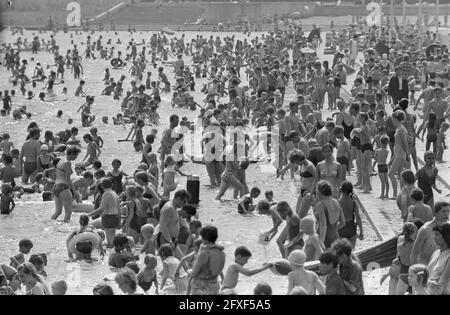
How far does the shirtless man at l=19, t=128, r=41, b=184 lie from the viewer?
18.1 metres

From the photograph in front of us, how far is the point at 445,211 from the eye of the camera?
975 centimetres

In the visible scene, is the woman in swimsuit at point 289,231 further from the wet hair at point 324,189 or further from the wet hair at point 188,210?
the wet hair at point 188,210

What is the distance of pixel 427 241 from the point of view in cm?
979

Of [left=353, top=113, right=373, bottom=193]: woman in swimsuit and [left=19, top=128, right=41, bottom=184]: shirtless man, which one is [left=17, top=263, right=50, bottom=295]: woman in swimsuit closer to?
[left=353, top=113, right=373, bottom=193]: woman in swimsuit

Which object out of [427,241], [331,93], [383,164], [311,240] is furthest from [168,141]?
[427,241]

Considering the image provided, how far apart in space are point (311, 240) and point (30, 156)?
8.59 metres

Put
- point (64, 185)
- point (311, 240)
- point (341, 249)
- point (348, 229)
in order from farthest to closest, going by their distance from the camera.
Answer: point (64, 185)
point (348, 229)
point (311, 240)
point (341, 249)

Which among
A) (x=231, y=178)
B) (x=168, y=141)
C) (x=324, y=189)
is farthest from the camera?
(x=168, y=141)

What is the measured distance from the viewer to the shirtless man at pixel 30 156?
1812 centimetres

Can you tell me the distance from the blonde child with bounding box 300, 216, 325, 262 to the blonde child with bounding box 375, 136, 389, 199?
5.11 m

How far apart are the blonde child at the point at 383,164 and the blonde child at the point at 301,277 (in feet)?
22.6

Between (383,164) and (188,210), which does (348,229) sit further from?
(383,164)

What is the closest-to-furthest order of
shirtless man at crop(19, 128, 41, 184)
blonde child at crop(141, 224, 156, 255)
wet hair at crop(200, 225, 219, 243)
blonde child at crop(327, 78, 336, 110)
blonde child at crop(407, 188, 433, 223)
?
wet hair at crop(200, 225, 219, 243), blonde child at crop(407, 188, 433, 223), blonde child at crop(141, 224, 156, 255), shirtless man at crop(19, 128, 41, 184), blonde child at crop(327, 78, 336, 110)

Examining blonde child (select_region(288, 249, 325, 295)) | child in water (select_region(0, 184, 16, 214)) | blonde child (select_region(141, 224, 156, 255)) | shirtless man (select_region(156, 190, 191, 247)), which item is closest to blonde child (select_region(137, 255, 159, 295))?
shirtless man (select_region(156, 190, 191, 247))
